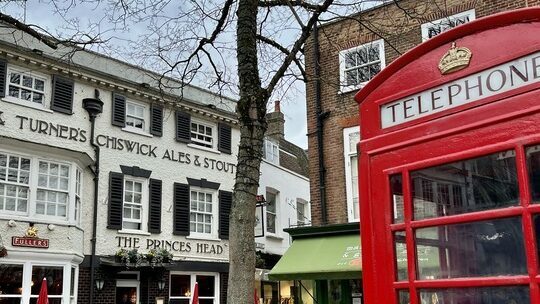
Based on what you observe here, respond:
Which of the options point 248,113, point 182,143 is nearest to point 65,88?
point 182,143

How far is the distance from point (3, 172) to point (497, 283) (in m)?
14.9

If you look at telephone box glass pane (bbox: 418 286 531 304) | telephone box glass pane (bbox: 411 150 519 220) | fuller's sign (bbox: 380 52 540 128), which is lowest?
telephone box glass pane (bbox: 418 286 531 304)

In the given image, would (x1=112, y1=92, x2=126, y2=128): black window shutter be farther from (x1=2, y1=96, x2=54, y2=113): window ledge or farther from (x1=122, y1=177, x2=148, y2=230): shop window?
(x1=2, y1=96, x2=54, y2=113): window ledge

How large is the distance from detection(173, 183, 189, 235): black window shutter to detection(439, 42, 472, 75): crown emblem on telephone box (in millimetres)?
17025

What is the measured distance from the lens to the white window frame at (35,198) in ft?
49.4

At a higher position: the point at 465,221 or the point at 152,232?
the point at 152,232

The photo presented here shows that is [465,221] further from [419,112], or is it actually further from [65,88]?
[65,88]

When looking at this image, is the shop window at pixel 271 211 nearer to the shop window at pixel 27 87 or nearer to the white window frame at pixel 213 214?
the white window frame at pixel 213 214

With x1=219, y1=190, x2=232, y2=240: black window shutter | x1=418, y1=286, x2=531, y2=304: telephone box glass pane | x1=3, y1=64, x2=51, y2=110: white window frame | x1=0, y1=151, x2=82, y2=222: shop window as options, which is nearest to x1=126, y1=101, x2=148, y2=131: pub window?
x1=3, y1=64, x2=51, y2=110: white window frame

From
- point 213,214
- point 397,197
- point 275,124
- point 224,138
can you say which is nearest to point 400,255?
point 397,197

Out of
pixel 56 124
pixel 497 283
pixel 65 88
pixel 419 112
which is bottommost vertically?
pixel 497 283

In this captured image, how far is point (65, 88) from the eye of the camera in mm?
16828

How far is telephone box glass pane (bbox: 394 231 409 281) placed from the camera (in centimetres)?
278

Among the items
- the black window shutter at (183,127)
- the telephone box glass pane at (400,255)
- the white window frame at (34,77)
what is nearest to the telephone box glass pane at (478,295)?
the telephone box glass pane at (400,255)
